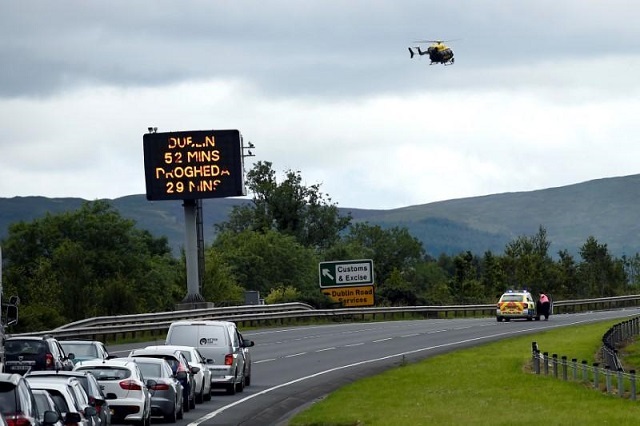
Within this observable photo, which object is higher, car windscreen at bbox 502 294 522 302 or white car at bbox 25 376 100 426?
car windscreen at bbox 502 294 522 302

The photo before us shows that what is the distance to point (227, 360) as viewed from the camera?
132ft

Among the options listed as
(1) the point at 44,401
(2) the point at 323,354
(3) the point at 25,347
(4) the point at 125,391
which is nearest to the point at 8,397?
(1) the point at 44,401

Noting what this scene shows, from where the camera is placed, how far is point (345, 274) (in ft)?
292

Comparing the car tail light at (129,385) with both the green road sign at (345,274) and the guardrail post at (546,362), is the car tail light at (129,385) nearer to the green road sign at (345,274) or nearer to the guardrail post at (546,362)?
the guardrail post at (546,362)

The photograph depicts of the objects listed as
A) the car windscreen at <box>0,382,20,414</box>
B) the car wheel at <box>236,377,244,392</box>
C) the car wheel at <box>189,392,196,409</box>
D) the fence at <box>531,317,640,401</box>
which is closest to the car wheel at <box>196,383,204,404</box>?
the car wheel at <box>189,392,196,409</box>

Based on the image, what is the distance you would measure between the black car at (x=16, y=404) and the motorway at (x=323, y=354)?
1235 cm

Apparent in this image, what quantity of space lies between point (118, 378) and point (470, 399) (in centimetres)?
861

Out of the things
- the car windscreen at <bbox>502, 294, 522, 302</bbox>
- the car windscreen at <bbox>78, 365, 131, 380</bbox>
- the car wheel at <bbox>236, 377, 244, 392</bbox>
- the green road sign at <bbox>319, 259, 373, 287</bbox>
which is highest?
the green road sign at <bbox>319, 259, 373, 287</bbox>

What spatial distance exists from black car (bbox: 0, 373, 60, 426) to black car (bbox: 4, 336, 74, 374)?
16.4 metres

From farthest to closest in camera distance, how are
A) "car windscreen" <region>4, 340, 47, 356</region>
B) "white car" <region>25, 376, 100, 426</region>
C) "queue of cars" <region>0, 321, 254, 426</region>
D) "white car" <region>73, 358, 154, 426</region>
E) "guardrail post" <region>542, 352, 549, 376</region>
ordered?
"guardrail post" <region>542, 352, 549, 376</region> < "car windscreen" <region>4, 340, 47, 356</region> < "white car" <region>73, 358, 154, 426</region> < "white car" <region>25, 376, 100, 426</region> < "queue of cars" <region>0, 321, 254, 426</region>

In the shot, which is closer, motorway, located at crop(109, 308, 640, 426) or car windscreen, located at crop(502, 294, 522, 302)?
motorway, located at crop(109, 308, 640, 426)

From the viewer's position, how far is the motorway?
35406 mm

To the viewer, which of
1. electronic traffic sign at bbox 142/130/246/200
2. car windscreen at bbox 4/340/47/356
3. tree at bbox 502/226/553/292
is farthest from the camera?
tree at bbox 502/226/553/292

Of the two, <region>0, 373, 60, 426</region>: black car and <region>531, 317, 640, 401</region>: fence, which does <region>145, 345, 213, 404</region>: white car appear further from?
<region>0, 373, 60, 426</region>: black car
